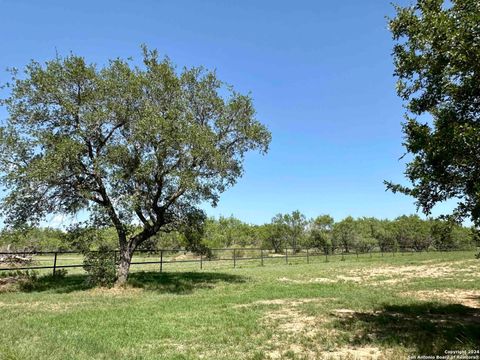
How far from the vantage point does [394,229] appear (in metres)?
76.8

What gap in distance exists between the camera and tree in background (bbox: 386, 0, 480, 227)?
6.81 meters

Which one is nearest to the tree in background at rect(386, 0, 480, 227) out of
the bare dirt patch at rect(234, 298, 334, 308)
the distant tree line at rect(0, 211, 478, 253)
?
the bare dirt patch at rect(234, 298, 334, 308)

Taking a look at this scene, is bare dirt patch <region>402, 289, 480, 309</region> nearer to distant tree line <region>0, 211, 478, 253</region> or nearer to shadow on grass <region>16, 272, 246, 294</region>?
shadow on grass <region>16, 272, 246, 294</region>

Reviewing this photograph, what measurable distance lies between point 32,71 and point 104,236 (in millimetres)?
7975

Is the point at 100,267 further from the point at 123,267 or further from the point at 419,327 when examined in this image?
the point at 419,327

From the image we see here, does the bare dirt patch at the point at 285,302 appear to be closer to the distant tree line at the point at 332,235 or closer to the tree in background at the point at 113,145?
the tree in background at the point at 113,145

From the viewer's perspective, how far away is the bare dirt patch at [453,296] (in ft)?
41.7

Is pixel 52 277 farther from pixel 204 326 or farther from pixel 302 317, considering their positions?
pixel 302 317

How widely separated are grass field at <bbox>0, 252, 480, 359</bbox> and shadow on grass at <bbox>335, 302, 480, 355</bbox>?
2 centimetres

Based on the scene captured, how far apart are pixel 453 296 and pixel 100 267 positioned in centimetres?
1492

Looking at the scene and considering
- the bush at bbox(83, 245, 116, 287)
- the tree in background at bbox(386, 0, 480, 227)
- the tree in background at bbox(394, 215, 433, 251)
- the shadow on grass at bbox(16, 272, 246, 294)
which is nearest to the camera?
the tree in background at bbox(386, 0, 480, 227)

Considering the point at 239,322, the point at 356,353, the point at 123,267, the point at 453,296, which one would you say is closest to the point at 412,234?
the point at 453,296

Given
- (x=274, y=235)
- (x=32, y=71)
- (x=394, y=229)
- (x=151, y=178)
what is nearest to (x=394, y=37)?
(x=151, y=178)

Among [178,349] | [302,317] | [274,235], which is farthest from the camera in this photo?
[274,235]
